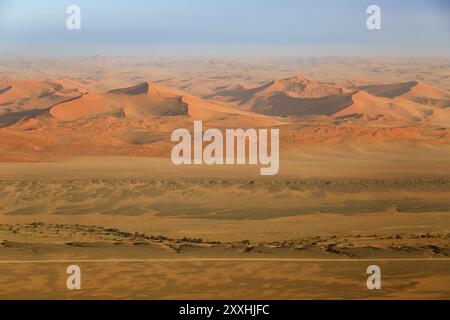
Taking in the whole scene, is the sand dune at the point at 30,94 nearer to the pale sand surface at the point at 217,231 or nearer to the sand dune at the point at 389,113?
the sand dune at the point at 389,113

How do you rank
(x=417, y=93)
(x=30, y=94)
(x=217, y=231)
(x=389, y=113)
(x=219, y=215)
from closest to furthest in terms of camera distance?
(x=217, y=231) → (x=219, y=215) → (x=389, y=113) → (x=30, y=94) → (x=417, y=93)

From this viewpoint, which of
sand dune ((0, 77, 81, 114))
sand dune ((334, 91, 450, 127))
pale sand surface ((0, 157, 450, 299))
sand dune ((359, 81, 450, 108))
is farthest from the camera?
sand dune ((359, 81, 450, 108))

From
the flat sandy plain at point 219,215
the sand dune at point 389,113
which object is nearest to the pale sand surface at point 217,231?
the flat sandy plain at point 219,215

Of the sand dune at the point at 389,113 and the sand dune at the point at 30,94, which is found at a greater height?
the sand dune at the point at 30,94

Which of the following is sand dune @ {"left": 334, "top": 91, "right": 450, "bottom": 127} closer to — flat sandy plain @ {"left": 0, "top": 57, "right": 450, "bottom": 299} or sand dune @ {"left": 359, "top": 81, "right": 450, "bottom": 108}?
sand dune @ {"left": 359, "top": 81, "right": 450, "bottom": 108}

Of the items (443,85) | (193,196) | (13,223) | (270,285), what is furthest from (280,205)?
(443,85)

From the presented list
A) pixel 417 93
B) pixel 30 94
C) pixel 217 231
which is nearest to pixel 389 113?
Result: pixel 417 93

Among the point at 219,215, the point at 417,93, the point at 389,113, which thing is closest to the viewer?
the point at 219,215

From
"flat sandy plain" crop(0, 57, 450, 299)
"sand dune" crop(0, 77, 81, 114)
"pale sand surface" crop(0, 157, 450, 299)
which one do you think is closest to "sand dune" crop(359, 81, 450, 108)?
"flat sandy plain" crop(0, 57, 450, 299)

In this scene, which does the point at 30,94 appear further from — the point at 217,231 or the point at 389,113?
the point at 217,231
